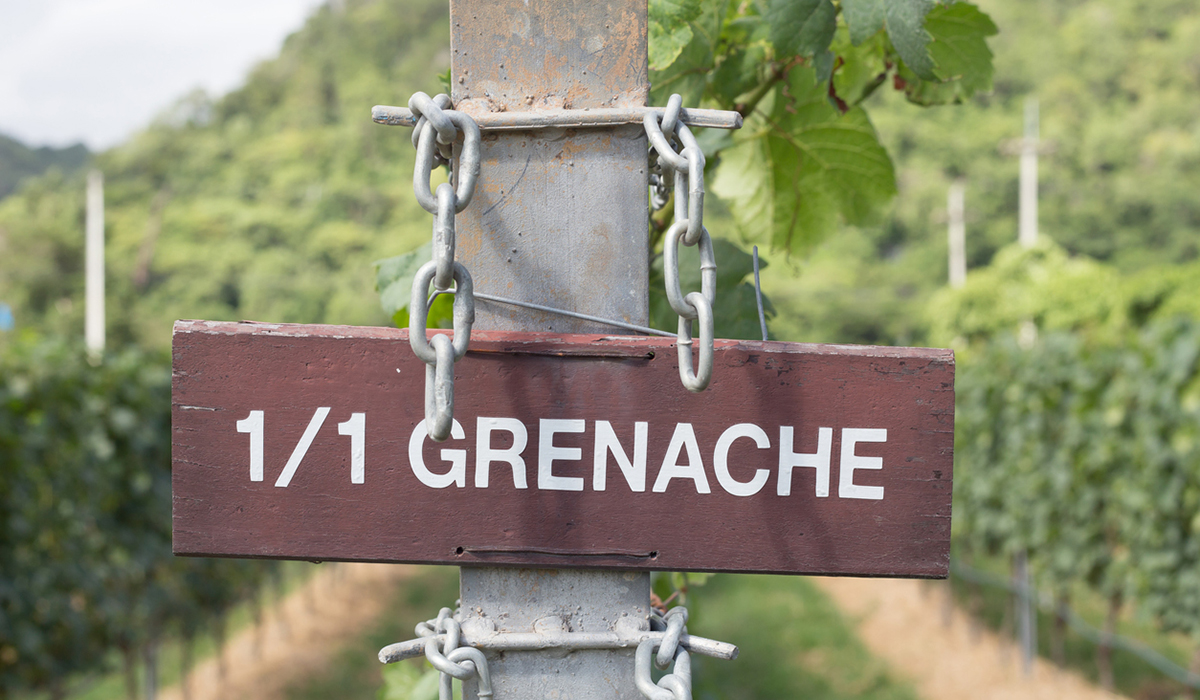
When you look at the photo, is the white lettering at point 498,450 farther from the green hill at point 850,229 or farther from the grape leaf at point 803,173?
the green hill at point 850,229

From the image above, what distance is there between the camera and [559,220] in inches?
33.3

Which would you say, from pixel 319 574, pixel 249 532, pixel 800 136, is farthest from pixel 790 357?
pixel 319 574

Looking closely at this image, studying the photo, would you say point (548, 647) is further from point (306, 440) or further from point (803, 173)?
point (803, 173)

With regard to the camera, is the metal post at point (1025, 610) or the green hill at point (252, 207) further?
the green hill at point (252, 207)

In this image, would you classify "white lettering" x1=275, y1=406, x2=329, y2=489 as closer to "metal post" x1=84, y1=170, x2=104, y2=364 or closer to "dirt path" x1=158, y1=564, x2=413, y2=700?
"dirt path" x1=158, y1=564, x2=413, y2=700

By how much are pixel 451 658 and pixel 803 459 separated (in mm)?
377

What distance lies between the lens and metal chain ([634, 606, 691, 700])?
77 centimetres

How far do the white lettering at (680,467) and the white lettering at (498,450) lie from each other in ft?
0.43

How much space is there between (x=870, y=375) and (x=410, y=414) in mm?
442

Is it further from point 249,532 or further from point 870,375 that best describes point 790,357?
point 249,532

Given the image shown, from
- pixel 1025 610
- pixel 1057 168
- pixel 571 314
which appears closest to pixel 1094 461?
pixel 1025 610

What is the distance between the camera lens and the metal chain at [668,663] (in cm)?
77

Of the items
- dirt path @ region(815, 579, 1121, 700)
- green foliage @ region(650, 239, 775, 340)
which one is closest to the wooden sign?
green foliage @ region(650, 239, 775, 340)

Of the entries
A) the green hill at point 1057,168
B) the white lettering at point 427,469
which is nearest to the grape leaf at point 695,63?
the white lettering at point 427,469
